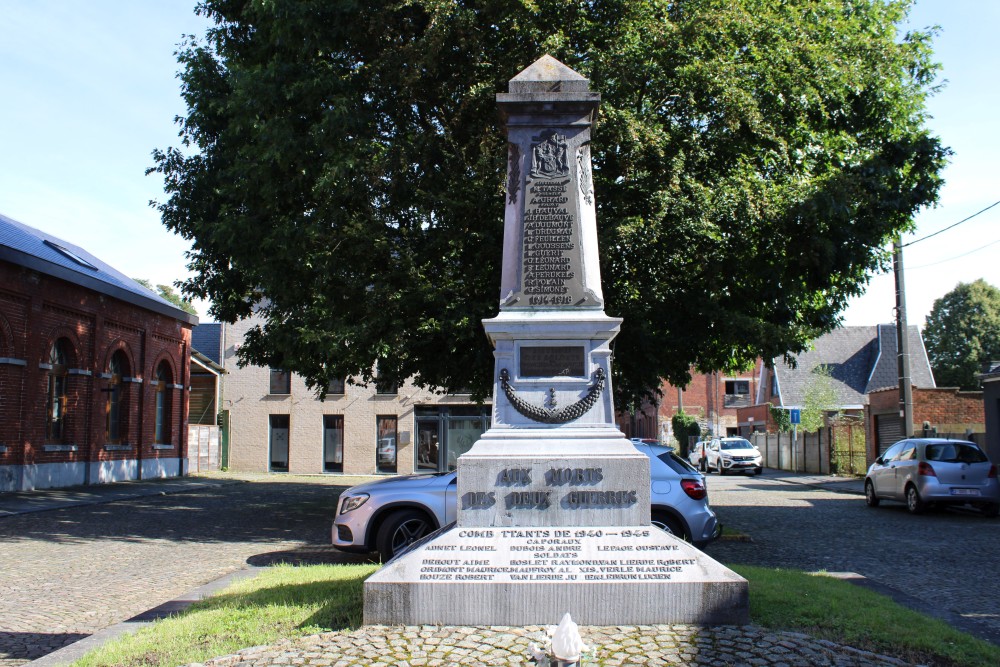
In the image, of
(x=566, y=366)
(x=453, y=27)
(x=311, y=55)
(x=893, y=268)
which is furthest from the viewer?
(x=893, y=268)

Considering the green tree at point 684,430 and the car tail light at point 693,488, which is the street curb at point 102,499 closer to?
the car tail light at point 693,488

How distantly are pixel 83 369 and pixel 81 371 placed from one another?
165 millimetres

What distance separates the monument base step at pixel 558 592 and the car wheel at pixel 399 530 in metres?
3.88

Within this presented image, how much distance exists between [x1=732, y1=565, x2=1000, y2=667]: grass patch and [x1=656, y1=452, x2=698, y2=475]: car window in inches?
129

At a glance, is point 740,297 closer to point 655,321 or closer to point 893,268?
point 655,321

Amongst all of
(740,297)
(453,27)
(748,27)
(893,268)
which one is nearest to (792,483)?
(893,268)

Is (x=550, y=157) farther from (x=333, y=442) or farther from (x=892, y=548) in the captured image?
(x=333, y=442)

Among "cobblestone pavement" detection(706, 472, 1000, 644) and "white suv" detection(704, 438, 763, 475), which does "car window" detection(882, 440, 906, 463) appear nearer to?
"cobblestone pavement" detection(706, 472, 1000, 644)

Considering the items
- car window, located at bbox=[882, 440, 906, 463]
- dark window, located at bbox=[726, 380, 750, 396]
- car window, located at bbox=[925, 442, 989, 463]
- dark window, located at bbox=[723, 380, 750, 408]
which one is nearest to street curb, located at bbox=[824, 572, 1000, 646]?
car window, located at bbox=[925, 442, 989, 463]

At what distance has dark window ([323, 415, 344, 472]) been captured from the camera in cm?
3891

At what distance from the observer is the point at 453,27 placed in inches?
527

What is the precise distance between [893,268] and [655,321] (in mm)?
10423

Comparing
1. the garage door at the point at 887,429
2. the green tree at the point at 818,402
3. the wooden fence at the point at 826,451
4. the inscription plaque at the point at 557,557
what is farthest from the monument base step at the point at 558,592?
the green tree at the point at 818,402

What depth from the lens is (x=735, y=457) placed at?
3853cm
